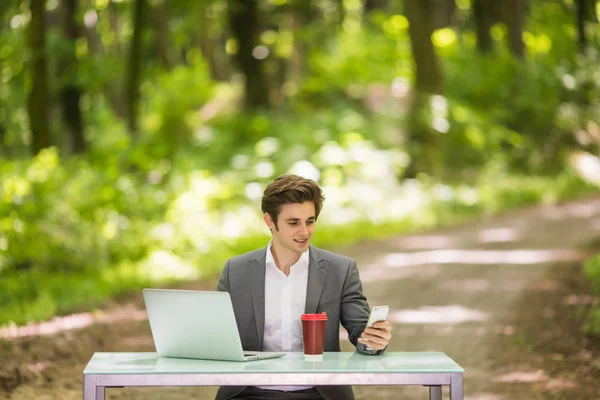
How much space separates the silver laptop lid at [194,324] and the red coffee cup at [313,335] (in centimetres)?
28

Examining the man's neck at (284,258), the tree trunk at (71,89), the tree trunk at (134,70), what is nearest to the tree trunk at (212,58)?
the tree trunk at (134,70)

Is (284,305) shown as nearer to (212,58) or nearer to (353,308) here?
(353,308)

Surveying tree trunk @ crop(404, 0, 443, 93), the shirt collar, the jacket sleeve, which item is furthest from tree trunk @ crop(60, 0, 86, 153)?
the jacket sleeve

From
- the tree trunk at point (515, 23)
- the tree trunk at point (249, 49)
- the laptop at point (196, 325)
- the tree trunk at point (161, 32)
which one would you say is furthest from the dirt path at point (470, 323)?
the tree trunk at point (161, 32)

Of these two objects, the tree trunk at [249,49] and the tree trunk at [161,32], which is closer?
the tree trunk at [249,49]

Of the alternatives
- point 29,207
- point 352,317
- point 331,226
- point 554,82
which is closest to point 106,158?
point 331,226

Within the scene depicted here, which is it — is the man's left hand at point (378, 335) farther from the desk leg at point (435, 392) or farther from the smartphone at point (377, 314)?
the desk leg at point (435, 392)

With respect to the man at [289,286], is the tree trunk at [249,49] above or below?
above

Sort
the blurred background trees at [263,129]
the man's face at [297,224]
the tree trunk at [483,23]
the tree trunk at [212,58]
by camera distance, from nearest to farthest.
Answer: the man's face at [297,224] → the blurred background trees at [263,129] → the tree trunk at [483,23] → the tree trunk at [212,58]

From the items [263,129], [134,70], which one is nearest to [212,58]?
[134,70]

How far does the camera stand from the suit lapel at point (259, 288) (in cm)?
448

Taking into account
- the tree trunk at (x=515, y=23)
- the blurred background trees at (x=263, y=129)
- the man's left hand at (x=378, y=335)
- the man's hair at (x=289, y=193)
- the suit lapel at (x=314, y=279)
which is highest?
the tree trunk at (x=515, y=23)

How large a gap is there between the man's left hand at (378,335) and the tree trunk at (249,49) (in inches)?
864

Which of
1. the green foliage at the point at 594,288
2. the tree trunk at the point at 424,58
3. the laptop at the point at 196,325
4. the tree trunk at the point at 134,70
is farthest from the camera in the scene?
the tree trunk at the point at 134,70
